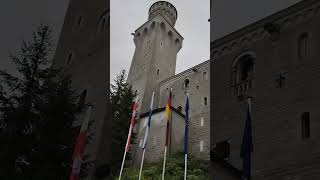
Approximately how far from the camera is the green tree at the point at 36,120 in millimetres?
3459

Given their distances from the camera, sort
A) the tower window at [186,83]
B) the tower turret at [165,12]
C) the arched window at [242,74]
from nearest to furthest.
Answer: the arched window at [242,74] < the tower window at [186,83] < the tower turret at [165,12]

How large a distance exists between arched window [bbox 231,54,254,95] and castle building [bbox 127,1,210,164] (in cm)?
695

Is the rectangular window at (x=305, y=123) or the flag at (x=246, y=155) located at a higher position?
the rectangular window at (x=305, y=123)

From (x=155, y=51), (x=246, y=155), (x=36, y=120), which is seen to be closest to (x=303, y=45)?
(x=246, y=155)

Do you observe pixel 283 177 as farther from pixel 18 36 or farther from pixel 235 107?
pixel 18 36

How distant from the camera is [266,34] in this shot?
6047mm

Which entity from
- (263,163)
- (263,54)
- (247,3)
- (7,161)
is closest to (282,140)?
(263,163)

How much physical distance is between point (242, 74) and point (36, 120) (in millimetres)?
3004

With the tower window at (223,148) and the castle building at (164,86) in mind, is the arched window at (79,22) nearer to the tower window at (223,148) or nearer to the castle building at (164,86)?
the tower window at (223,148)

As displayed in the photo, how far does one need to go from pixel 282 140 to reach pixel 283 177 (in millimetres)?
549

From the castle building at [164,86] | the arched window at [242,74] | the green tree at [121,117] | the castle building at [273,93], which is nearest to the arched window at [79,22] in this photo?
the castle building at [273,93]

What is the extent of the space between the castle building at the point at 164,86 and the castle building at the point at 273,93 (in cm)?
707

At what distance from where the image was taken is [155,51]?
20.5 m

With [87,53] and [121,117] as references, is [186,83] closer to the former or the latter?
[121,117]
